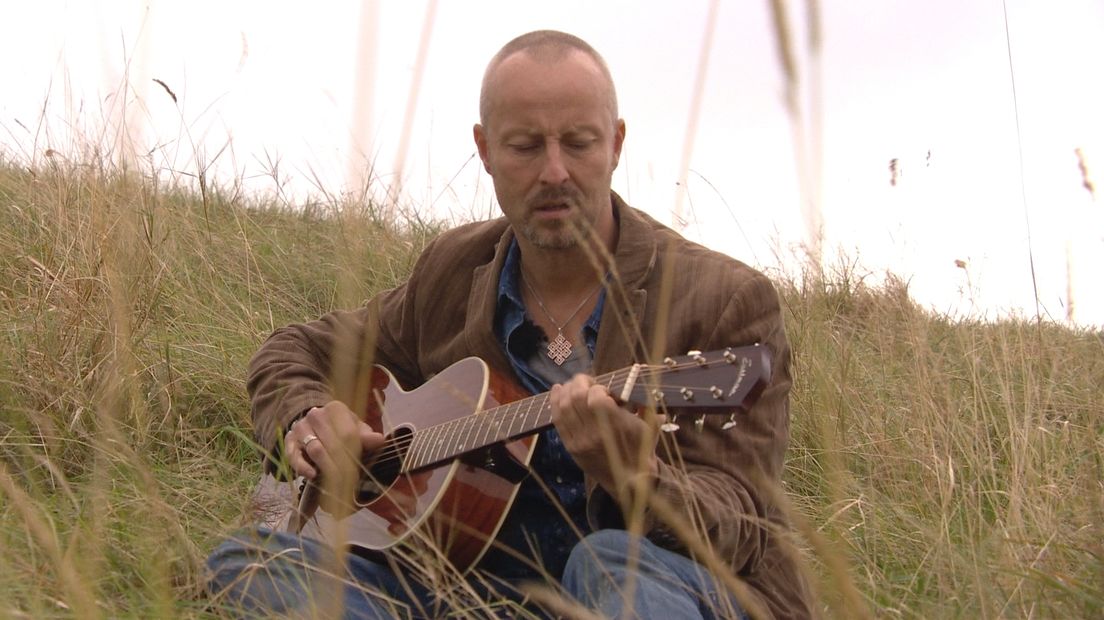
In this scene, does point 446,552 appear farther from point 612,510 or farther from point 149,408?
point 149,408

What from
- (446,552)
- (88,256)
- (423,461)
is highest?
(88,256)

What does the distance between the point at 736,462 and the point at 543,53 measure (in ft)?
3.27

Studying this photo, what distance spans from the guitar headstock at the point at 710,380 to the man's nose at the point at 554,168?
69cm

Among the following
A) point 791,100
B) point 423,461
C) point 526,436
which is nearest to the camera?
point 791,100

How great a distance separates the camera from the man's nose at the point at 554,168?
2.52 meters

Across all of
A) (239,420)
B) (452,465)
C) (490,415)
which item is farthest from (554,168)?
(239,420)

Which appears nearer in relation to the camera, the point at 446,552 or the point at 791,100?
the point at 791,100

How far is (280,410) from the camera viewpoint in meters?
2.81

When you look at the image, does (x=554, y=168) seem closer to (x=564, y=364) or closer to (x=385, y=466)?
(x=564, y=364)

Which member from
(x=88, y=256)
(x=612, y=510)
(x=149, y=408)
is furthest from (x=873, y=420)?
(x=88, y=256)

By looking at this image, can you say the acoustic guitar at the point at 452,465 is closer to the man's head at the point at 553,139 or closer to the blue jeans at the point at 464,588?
the blue jeans at the point at 464,588

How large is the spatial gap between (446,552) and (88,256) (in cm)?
179

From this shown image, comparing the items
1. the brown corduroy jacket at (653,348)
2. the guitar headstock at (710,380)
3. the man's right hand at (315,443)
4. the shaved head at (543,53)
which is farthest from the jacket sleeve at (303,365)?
the guitar headstock at (710,380)

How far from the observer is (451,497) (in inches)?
94.0
